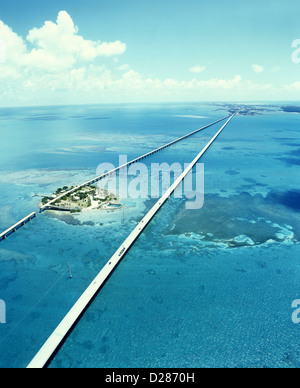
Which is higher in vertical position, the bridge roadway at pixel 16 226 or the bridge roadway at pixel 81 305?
the bridge roadway at pixel 16 226

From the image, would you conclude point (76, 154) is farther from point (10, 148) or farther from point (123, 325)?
point (123, 325)

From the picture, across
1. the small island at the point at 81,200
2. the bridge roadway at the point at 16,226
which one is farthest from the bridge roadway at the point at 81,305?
the bridge roadway at the point at 16,226

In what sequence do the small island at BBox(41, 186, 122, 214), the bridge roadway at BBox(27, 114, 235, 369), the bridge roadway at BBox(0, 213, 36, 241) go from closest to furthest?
the bridge roadway at BBox(27, 114, 235, 369) < the bridge roadway at BBox(0, 213, 36, 241) < the small island at BBox(41, 186, 122, 214)

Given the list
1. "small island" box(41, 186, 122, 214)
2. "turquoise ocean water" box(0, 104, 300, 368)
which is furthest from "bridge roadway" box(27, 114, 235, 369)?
"small island" box(41, 186, 122, 214)

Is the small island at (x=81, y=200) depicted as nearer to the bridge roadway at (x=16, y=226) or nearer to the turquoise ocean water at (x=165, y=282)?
the turquoise ocean water at (x=165, y=282)

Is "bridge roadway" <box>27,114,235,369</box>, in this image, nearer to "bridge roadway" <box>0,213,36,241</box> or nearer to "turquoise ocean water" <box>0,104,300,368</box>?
"turquoise ocean water" <box>0,104,300,368</box>

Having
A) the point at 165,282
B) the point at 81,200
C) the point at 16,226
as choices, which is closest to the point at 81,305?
the point at 165,282

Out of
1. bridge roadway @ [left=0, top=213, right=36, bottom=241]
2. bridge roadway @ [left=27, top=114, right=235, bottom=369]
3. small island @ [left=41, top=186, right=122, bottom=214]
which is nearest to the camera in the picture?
bridge roadway @ [left=27, top=114, right=235, bottom=369]

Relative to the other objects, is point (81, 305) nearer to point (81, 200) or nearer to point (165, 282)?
point (165, 282)
